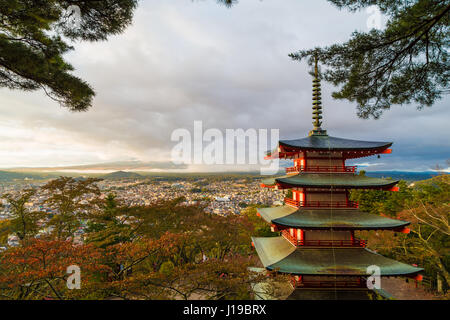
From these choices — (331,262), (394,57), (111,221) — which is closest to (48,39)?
(394,57)

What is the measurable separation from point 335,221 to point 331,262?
1444 millimetres

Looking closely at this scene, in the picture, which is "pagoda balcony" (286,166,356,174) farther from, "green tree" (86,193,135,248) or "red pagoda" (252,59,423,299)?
"green tree" (86,193,135,248)

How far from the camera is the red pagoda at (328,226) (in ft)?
22.2

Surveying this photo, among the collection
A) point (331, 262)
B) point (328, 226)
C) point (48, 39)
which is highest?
point (48, 39)

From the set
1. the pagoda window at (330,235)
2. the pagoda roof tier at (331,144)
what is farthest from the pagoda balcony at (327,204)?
the pagoda roof tier at (331,144)

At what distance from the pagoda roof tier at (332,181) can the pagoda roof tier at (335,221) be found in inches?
44.4

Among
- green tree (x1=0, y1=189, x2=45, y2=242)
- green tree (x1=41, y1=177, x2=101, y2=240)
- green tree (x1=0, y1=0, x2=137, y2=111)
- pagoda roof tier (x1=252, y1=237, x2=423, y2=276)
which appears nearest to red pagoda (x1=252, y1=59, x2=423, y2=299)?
pagoda roof tier (x1=252, y1=237, x2=423, y2=276)

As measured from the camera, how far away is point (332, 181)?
7.63 m

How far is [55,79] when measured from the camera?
4.99m

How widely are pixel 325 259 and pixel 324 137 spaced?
17.0ft

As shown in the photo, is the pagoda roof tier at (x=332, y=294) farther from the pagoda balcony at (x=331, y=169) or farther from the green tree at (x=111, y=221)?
the green tree at (x=111, y=221)

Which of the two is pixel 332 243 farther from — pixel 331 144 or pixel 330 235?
pixel 331 144
